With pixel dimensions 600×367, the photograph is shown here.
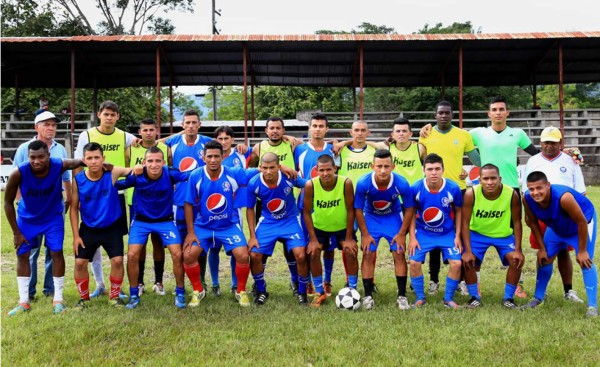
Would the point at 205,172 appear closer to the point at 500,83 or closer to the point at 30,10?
the point at 500,83

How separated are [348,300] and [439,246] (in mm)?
1170

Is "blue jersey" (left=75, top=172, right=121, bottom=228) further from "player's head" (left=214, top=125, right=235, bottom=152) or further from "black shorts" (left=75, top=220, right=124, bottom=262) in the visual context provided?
"player's head" (left=214, top=125, right=235, bottom=152)

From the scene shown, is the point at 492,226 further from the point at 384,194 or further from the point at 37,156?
the point at 37,156

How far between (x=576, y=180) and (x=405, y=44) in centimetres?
1055

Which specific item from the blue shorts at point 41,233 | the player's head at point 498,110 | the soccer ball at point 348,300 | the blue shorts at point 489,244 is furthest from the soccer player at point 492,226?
the blue shorts at point 41,233

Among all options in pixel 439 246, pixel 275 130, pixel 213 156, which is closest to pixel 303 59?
pixel 275 130

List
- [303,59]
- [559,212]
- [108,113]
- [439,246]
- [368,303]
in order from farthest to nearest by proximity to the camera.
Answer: [303,59], [108,113], [439,246], [368,303], [559,212]

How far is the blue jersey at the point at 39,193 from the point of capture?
5.41 metres

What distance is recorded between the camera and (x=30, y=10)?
99.3 ft

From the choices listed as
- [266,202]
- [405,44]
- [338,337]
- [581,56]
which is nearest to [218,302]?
[266,202]

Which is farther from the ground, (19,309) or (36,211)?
(36,211)

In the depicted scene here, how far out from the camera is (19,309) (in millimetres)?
5305

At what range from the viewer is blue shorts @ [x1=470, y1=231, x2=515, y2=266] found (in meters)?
5.54

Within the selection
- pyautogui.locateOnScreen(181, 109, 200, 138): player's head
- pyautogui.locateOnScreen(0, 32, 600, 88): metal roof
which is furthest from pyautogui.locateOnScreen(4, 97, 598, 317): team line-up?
pyautogui.locateOnScreen(0, 32, 600, 88): metal roof
